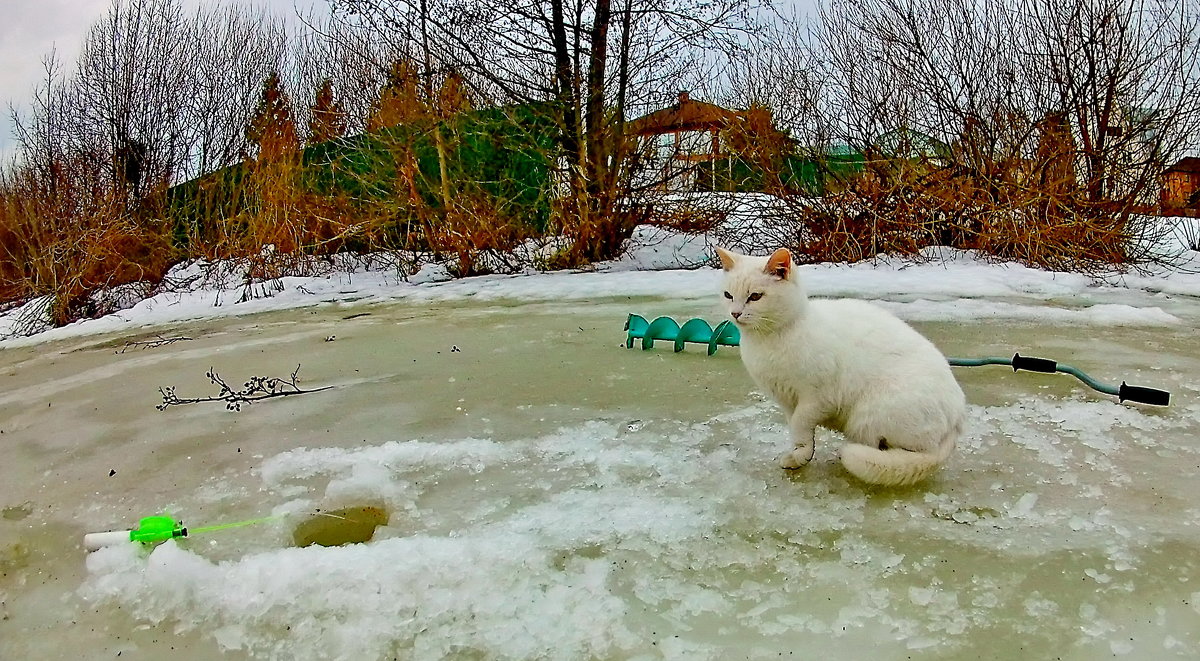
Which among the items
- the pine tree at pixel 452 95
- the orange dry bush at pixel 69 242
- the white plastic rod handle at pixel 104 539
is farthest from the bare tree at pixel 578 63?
the white plastic rod handle at pixel 104 539

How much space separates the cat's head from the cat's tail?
14.3 inches

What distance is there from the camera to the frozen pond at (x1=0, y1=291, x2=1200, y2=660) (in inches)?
48.1

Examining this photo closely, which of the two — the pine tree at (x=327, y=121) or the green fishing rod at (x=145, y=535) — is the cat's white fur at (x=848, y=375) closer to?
the green fishing rod at (x=145, y=535)

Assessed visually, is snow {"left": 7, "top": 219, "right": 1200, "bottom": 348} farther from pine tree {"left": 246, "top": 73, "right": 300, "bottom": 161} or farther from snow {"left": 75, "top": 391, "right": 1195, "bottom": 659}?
snow {"left": 75, "top": 391, "right": 1195, "bottom": 659}

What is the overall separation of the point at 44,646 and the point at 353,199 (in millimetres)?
6021

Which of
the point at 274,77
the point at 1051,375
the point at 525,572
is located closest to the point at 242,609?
the point at 525,572

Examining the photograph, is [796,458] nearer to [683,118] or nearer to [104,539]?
[104,539]

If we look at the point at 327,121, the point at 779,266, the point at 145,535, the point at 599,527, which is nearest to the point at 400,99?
the point at 327,121

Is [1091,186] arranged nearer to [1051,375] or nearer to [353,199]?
[1051,375]

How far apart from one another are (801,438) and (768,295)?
0.36 meters

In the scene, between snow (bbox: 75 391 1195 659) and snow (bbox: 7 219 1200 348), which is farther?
snow (bbox: 7 219 1200 348)

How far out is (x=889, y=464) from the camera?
1.61 metres

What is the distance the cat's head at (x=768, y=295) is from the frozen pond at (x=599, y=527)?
0.37 meters

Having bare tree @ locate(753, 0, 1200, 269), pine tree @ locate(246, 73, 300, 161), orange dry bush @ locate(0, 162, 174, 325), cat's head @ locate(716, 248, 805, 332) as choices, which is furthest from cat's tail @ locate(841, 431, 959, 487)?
pine tree @ locate(246, 73, 300, 161)
